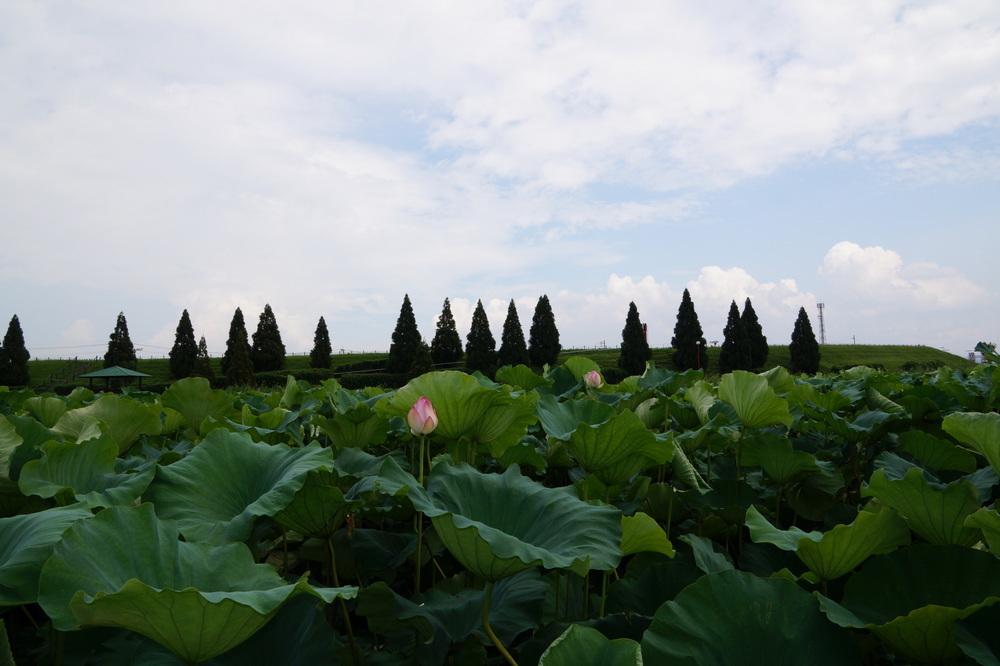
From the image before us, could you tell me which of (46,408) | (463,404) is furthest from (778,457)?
(46,408)

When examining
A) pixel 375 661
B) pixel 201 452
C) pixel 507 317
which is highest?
pixel 507 317

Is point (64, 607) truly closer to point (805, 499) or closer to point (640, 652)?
point (640, 652)

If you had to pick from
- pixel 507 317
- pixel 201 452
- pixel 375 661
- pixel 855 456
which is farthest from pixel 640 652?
pixel 507 317

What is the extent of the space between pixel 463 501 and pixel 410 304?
41544 mm

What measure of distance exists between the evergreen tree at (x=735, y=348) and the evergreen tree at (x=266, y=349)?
102 ft

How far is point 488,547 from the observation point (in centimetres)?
87

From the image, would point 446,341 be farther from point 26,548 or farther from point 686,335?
point 26,548

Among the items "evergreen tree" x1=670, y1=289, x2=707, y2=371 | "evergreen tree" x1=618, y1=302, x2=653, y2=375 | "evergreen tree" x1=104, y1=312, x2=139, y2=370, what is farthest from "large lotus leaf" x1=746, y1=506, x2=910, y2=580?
"evergreen tree" x1=104, y1=312, x2=139, y2=370

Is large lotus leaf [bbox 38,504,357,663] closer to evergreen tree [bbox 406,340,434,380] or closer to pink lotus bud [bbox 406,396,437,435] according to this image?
pink lotus bud [bbox 406,396,437,435]

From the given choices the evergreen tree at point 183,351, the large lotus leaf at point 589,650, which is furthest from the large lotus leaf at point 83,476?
the evergreen tree at point 183,351

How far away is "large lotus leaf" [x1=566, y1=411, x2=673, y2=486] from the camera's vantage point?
1326mm

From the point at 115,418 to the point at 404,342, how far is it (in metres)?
39.0

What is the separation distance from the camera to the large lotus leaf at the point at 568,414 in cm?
154

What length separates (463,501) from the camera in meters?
1.10
